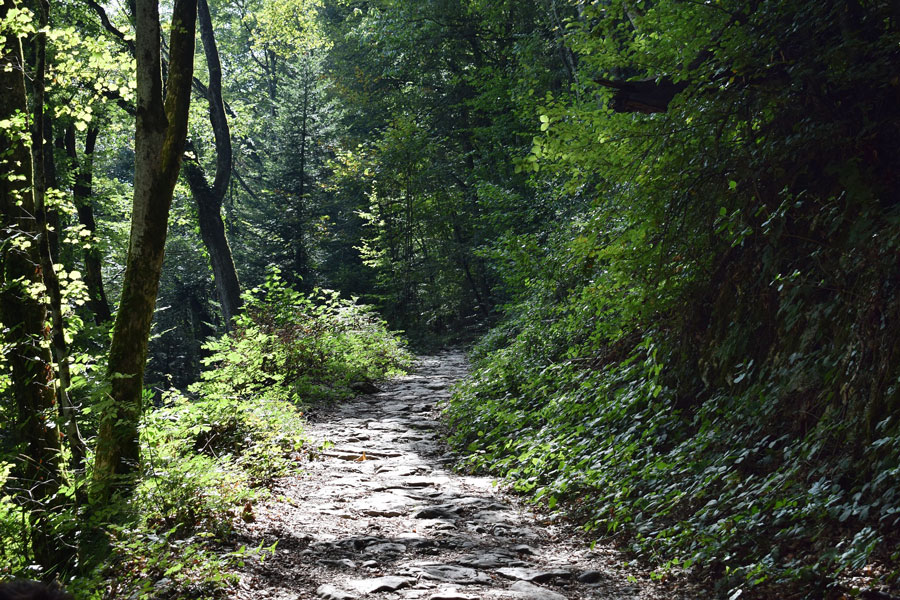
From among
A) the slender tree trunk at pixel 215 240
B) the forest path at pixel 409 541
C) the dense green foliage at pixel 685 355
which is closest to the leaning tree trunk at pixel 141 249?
the dense green foliage at pixel 685 355

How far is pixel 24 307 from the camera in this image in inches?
185

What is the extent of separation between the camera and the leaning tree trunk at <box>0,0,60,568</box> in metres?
4.58

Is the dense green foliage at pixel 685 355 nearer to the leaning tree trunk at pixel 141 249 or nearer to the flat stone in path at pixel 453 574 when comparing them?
the leaning tree trunk at pixel 141 249

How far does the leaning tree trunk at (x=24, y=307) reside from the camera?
458cm

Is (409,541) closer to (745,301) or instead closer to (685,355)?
(685,355)

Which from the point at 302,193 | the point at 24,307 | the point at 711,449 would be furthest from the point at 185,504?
the point at 302,193

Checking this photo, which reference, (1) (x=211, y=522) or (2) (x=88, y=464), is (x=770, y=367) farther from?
(2) (x=88, y=464)

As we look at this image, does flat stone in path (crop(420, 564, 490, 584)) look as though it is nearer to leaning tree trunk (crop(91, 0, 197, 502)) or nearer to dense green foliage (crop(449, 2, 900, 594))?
dense green foliage (crop(449, 2, 900, 594))

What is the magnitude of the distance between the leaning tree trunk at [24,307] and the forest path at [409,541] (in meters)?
1.67

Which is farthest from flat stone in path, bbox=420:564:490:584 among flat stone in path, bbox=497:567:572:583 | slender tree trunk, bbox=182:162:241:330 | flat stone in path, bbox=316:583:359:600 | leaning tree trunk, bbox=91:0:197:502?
slender tree trunk, bbox=182:162:241:330

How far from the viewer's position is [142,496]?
464 centimetres

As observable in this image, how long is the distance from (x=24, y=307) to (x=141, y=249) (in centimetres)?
96

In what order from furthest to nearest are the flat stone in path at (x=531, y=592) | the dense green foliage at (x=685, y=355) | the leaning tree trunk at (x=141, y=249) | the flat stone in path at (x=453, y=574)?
the leaning tree trunk at (x=141, y=249)
the flat stone in path at (x=453, y=574)
the flat stone in path at (x=531, y=592)
the dense green foliage at (x=685, y=355)

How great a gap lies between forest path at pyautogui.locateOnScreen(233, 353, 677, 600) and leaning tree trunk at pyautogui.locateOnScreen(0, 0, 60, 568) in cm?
167
